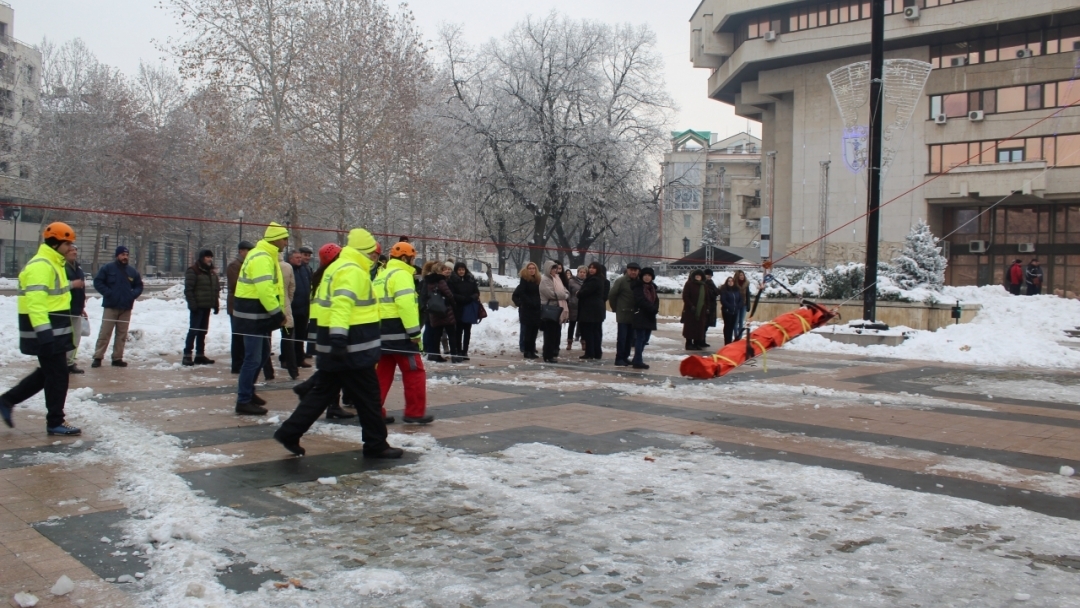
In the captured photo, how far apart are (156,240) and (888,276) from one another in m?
46.2

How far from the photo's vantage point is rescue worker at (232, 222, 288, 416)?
8836 mm

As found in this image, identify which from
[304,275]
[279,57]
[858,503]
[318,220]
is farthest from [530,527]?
[318,220]

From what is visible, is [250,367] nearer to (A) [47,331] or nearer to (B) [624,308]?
(A) [47,331]

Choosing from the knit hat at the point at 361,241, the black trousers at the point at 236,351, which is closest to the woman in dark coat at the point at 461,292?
the black trousers at the point at 236,351

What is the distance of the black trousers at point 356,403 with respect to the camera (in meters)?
6.82

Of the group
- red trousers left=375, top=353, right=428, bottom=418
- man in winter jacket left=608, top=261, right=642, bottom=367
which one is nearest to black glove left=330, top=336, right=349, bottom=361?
red trousers left=375, top=353, right=428, bottom=418

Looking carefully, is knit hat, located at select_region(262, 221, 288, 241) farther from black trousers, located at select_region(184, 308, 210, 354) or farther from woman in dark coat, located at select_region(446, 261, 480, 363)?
woman in dark coat, located at select_region(446, 261, 480, 363)

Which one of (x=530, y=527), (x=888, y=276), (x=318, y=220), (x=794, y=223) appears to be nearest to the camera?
(x=530, y=527)

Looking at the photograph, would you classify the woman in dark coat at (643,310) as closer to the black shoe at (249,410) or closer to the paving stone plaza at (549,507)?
the paving stone plaza at (549,507)

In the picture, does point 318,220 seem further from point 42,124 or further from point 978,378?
point 978,378

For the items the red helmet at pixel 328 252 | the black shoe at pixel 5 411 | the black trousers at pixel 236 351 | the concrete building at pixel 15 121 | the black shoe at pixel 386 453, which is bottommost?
the black shoe at pixel 386 453

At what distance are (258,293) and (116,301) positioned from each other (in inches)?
197

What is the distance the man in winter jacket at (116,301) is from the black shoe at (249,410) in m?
4.92

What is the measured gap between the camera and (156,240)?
56.7 m
